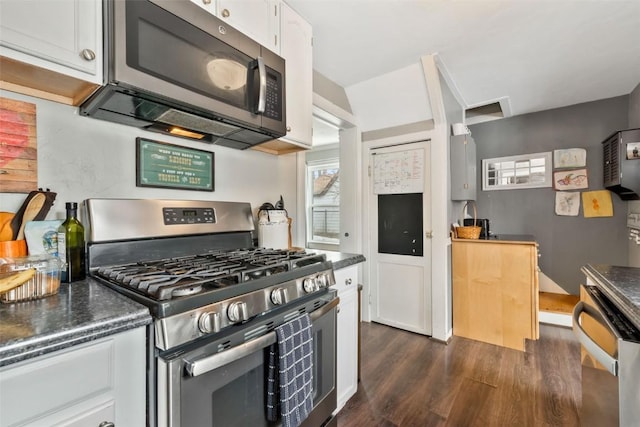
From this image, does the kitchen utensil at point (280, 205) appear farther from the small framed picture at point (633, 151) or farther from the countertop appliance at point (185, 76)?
the small framed picture at point (633, 151)

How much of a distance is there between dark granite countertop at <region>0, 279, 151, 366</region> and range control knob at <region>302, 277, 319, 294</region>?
1.98ft

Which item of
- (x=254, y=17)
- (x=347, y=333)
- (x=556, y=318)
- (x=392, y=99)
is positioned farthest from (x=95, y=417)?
(x=556, y=318)

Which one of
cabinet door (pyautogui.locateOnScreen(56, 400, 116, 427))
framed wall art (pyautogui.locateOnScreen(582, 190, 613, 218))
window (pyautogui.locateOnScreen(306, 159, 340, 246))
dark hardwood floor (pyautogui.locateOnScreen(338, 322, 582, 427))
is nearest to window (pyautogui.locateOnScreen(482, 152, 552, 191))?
framed wall art (pyautogui.locateOnScreen(582, 190, 613, 218))

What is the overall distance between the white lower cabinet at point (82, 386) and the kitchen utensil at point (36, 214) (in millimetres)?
664

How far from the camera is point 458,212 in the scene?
3.08 m

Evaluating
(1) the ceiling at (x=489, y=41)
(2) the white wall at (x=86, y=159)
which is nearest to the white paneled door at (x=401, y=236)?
(1) the ceiling at (x=489, y=41)

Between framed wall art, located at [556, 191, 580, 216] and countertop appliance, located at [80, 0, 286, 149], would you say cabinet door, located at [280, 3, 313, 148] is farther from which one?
framed wall art, located at [556, 191, 580, 216]

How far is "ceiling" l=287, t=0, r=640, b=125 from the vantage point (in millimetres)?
1685

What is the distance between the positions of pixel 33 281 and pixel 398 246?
2.65m

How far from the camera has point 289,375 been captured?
1037mm

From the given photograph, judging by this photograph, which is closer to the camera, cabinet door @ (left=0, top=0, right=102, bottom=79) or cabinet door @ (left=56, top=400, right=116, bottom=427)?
cabinet door @ (left=56, top=400, right=116, bottom=427)

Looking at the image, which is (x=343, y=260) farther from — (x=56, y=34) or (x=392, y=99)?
(x=392, y=99)

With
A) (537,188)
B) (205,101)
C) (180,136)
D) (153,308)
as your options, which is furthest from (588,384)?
(537,188)

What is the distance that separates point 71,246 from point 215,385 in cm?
75
